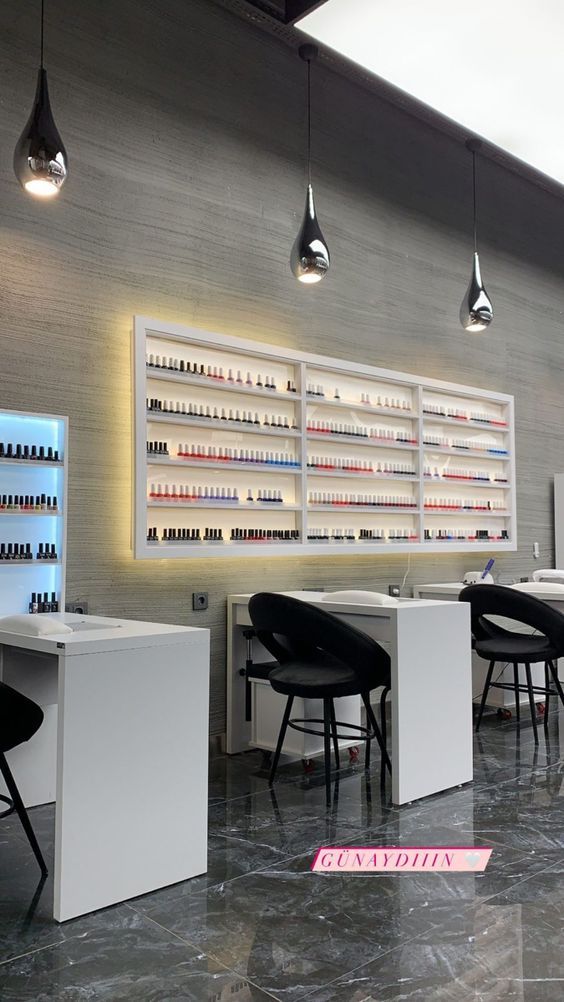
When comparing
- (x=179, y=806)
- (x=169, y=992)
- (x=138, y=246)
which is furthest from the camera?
(x=138, y=246)

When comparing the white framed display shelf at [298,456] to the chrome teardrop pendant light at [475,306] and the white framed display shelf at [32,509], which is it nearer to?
the white framed display shelf at [32,509]

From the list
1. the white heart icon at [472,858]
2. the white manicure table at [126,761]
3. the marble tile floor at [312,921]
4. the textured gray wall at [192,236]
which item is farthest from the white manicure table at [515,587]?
the white manicure table at [126,761]

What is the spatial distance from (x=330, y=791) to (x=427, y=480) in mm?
2563

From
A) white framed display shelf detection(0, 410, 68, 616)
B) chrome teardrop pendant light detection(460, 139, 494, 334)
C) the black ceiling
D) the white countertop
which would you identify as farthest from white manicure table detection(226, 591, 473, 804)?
the black ceiling

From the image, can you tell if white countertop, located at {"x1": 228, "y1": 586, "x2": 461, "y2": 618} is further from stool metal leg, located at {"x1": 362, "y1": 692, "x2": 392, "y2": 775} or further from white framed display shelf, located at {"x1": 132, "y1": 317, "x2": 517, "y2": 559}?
white framed display shelf, located at {"x1": 132, "y1": 317, "x2": 517, "y2": 559}

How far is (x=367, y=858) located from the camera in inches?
109

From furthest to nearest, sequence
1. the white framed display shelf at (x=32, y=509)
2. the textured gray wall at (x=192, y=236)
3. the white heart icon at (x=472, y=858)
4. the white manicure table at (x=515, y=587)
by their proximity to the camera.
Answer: the white manicure table at (x=515, y=587) < the textured gray wall at (x=192, y=236) < the white framed display shelf at (x=32, y=509) < the white heart icon at (x=472, y=858)

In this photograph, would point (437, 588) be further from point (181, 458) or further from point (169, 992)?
point (169, 992)

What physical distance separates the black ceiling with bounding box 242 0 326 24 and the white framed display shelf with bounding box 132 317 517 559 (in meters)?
1.75

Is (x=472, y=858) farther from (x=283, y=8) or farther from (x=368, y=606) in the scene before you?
(x=283, y=8)

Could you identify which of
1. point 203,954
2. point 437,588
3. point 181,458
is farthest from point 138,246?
point 203,954

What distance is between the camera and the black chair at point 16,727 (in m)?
2.58

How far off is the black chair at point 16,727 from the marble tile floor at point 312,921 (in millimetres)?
200

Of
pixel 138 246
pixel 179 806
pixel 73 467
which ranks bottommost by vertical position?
pixel 179 806
